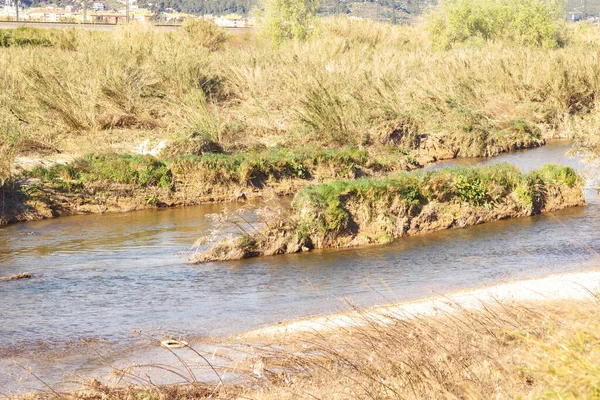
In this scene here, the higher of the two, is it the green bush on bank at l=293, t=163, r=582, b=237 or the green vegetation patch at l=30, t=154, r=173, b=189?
the green bush on bank at l=293, t=163, r=582, b=237

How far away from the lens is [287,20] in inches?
1767

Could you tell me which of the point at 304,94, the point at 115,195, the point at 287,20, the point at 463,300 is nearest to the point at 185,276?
the point at 463,300

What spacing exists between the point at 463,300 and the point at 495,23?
3928cm

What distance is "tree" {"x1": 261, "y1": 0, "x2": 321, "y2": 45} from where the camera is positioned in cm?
4431

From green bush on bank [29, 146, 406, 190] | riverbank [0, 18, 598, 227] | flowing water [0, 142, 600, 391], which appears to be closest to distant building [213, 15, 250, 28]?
riverbank [0, 18, 598, 227]

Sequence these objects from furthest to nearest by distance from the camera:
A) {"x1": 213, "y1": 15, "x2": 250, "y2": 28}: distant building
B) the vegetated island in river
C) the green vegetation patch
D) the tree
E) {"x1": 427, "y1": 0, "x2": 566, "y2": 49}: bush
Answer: {"x1": 213, "y1": 15, "x2": 250, "y2": 28}: distant building → {"x1": 427, "y1": 0, "x2": 566, "y2": 49}: bush → the tree → the green vegetation patch → the vegetated island in river

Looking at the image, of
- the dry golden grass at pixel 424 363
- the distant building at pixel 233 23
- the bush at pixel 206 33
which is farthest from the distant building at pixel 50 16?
the dry golden grass at pixel 424 363

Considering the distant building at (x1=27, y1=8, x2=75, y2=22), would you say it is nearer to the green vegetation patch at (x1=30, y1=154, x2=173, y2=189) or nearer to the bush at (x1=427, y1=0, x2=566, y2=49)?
the bush at (x1=427, y1=0, x2=566, y2=49)

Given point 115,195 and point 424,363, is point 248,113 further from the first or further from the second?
point 424,363

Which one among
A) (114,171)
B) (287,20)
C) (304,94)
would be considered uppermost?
(287,20)

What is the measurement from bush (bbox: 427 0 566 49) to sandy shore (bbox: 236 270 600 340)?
115ft

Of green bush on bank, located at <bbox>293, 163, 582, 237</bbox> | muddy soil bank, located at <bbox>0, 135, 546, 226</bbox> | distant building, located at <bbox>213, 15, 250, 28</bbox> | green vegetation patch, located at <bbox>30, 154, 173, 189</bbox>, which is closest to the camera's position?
green bush on bank, located at <bbox>293, 163, 582, 237</bbox>

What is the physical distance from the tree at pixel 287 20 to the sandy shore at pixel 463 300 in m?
35.1

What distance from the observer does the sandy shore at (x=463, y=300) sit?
8.77m
